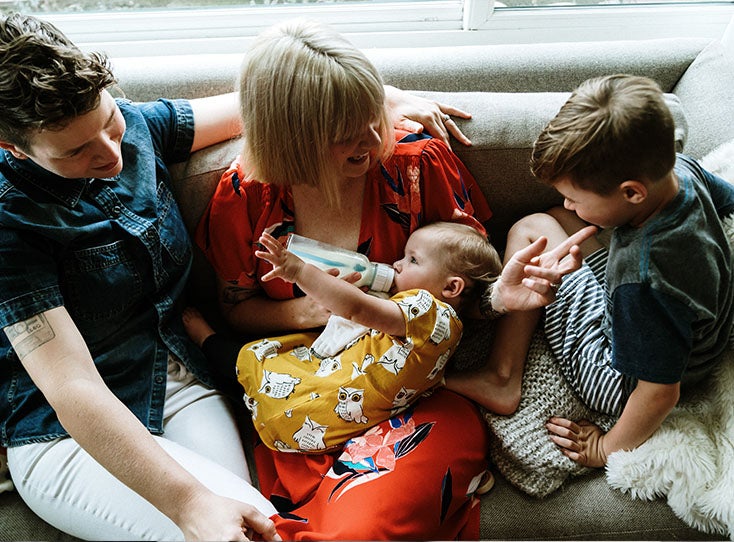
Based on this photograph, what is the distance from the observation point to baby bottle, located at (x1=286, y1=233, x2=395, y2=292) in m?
1.43

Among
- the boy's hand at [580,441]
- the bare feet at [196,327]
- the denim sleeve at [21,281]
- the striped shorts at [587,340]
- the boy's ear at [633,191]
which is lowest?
the boy's hand at [580,441]

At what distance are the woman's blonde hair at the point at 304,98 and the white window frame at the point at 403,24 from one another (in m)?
0.79

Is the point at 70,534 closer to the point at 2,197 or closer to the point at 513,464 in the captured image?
the point at 2,197

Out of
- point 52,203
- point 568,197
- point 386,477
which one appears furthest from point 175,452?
point 568,197

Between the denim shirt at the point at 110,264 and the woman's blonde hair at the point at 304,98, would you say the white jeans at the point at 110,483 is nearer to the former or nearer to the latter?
the denim shirt at the point at 110,264

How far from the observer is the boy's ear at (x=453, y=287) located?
142 centimetres

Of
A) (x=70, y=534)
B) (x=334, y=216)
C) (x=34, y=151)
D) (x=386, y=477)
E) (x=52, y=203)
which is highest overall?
(x=34, y=151)

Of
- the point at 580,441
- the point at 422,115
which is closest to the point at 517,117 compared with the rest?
the point at 422,115

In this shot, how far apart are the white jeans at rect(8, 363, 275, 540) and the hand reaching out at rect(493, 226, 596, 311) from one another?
2.24 ft

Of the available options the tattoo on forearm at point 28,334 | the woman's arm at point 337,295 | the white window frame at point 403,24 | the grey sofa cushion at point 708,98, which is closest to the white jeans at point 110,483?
the tattoo on forearm at point 28,334

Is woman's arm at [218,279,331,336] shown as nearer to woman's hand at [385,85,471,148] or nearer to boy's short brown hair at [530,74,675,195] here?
woman's hand at [385,85,471,148]

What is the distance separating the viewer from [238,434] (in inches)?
58.4

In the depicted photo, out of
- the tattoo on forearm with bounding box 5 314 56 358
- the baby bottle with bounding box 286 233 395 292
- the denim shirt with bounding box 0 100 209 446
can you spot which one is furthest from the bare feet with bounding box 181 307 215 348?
the tattoo on forearm with bounding box 5 314 56 358

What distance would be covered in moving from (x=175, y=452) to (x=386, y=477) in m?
0.44
